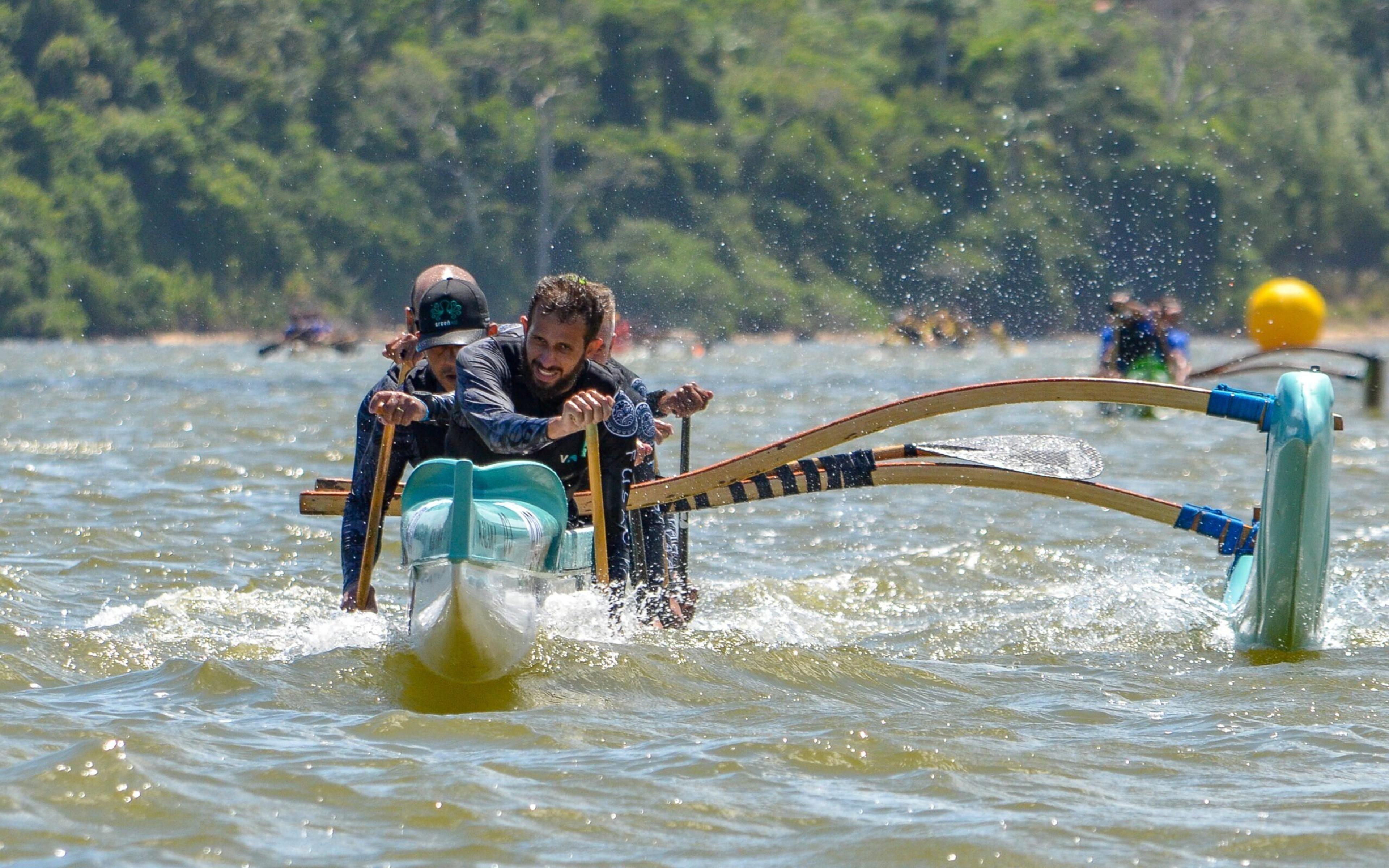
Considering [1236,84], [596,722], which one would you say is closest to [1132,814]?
[596,722]

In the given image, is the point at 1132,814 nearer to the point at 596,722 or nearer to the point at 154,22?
the point at 596,722

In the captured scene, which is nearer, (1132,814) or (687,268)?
(1132,814)

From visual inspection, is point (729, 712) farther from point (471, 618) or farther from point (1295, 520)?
point (1295, 520)

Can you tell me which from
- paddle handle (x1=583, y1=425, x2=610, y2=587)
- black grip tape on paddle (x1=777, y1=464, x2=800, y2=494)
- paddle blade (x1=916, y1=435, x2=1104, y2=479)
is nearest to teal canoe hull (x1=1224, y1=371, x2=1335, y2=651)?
paddle blade (x1=916, y1=435, x2=1104, y2=479)

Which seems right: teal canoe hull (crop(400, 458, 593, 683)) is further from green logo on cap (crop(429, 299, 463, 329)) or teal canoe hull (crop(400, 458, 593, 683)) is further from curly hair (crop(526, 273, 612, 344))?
green logo on cap (crop(429, 299, 463, 329))

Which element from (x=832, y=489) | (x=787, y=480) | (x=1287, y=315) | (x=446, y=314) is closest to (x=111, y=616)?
(x=446, y=314)

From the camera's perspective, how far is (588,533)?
5.88 meters

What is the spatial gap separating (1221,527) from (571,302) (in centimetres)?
267

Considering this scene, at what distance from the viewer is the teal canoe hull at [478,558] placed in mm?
4871

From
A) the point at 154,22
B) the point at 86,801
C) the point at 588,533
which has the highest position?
the point at 154,22

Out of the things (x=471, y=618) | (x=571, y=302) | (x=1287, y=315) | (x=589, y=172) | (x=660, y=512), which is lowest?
(x=471, y=618)

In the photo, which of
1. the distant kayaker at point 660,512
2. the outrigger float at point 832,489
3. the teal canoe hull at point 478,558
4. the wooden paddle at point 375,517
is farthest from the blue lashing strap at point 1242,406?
the wooden paddle at point 375,517

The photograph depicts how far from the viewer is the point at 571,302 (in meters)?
5.46

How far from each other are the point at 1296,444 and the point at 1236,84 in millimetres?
73202
